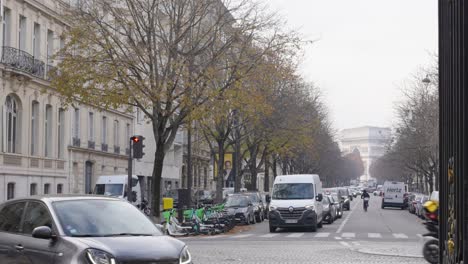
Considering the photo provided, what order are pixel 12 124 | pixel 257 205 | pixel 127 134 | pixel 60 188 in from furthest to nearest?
pixel 127 134, pixel 60 188, pixel 257 205, pixel 12 124

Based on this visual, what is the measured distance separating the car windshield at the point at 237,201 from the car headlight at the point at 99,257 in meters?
31.4

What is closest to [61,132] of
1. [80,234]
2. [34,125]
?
[34,125]

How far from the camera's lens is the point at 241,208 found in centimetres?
4028

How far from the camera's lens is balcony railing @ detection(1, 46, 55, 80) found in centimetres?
3706

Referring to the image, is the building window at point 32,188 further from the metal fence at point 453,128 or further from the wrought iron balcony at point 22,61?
the metal fence at point 453,128

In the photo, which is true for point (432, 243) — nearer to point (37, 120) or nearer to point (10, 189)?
point (10, 189)

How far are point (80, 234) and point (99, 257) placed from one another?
33.3 inches

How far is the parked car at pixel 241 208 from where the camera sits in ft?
130

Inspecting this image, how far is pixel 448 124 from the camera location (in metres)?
7.64

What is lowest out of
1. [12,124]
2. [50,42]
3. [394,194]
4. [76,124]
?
[394,194]

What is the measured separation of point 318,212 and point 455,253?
2754cm

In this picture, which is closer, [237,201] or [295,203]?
[295,203]

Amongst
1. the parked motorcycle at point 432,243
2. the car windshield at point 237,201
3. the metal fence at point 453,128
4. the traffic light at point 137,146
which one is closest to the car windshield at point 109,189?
the car windshield at point 237,201

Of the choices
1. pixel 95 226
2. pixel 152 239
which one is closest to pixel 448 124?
pixel 152 239
